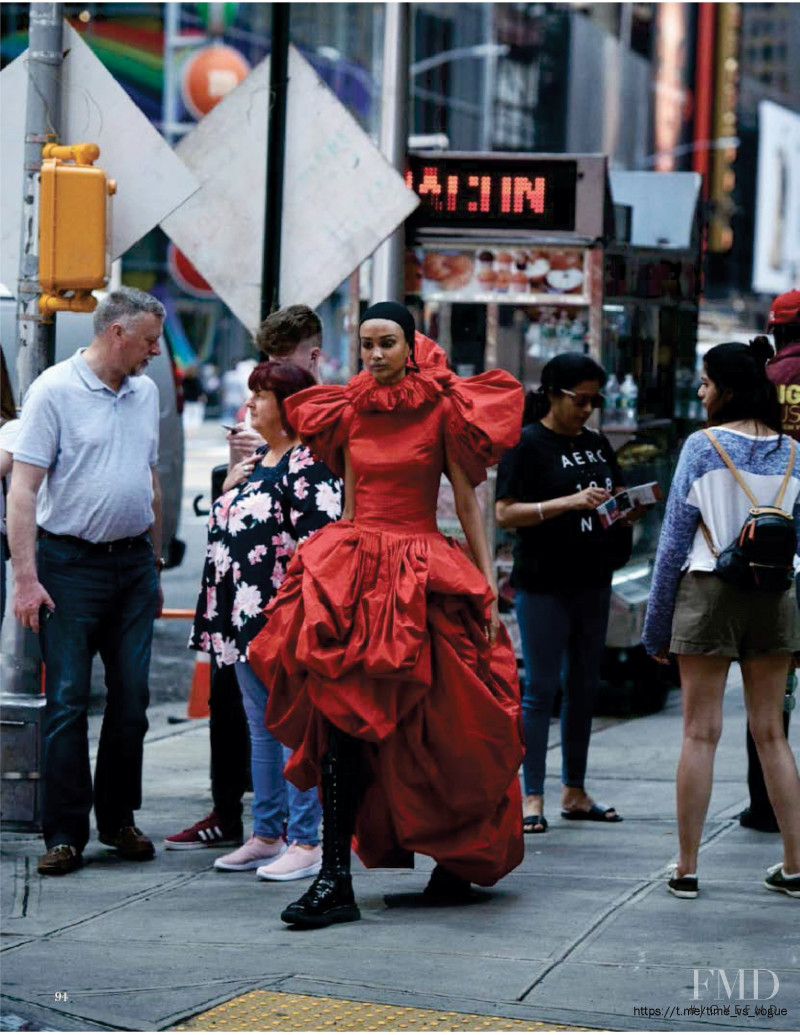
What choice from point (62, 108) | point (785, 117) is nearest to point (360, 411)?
point (62, 108)

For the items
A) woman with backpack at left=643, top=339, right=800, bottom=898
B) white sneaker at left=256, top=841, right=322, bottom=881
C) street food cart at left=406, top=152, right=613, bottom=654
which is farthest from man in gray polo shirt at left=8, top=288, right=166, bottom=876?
street food cart at left=406, top=152, right=613, bottom=654

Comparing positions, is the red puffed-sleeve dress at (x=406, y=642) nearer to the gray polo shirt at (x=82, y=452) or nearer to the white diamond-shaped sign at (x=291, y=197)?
the gray polo shirt at (x=82, y=452)

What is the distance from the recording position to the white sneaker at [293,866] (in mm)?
6672

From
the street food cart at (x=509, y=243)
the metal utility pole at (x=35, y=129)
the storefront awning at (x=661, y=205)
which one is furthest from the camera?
the storefront awning at (x=661, y=205)

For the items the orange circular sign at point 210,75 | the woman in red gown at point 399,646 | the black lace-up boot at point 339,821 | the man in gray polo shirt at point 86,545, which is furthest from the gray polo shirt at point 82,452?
the orange circular sign at point 210,75

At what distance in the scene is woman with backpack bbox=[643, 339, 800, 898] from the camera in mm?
6102

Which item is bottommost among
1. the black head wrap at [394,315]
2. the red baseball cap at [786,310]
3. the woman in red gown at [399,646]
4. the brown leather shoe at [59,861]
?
the brown leather shoe at [59,861]

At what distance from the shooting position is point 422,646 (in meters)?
5.90

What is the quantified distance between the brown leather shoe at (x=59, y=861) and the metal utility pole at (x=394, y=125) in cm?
468

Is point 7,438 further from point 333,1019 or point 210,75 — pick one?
point 210,75

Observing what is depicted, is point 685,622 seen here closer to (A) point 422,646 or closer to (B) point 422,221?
(A) point 422,646

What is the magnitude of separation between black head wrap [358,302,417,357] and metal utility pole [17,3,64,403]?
5.89 feet

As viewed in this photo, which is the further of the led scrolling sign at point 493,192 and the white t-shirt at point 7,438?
the led scrolling sign at point 493,192

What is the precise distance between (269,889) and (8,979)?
137cm
